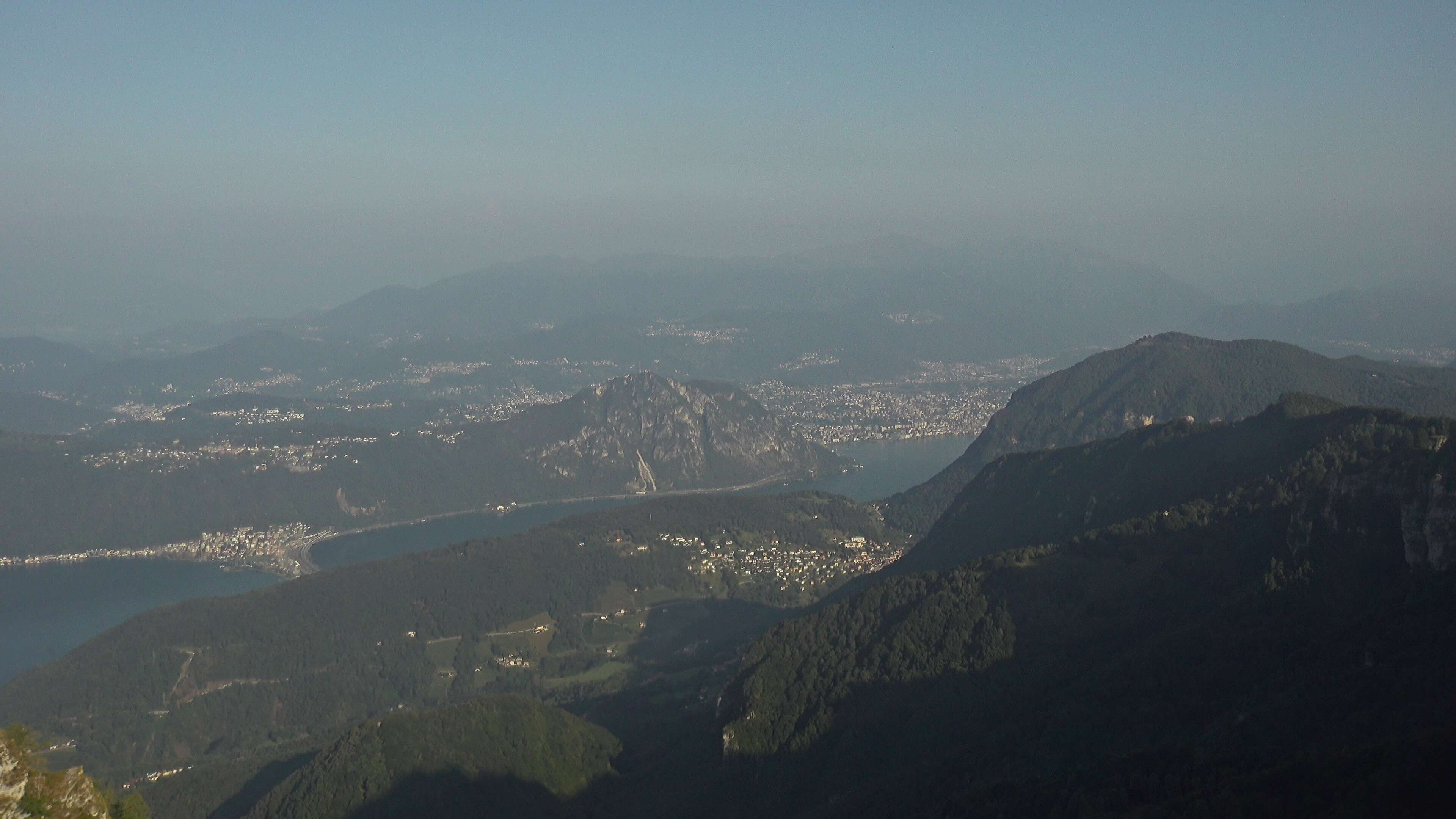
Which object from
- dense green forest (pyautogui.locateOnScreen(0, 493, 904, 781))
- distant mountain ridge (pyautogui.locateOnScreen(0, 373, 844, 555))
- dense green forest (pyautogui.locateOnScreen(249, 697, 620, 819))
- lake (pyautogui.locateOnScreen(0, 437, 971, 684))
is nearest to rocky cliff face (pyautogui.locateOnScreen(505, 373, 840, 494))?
distant mountain ridge (pyautogui.locateOnScreen(0, 373, 844, 555))

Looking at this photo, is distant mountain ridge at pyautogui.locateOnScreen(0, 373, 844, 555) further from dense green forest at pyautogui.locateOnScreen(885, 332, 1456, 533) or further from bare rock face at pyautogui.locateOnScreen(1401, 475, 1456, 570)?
bare rock face at pyautogui.locateOnScreen(1401, 475, 1456, 570)

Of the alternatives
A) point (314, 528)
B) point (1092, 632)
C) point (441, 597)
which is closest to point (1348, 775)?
point (1092, 632)

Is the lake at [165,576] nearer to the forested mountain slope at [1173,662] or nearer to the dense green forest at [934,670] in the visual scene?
the dense green forest at [934,670]

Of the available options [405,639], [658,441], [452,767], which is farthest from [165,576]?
[452,767]

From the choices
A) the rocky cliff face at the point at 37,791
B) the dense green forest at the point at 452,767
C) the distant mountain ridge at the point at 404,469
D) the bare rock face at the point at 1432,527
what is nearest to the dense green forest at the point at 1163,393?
the distant mountain ridge at the point at 404,469

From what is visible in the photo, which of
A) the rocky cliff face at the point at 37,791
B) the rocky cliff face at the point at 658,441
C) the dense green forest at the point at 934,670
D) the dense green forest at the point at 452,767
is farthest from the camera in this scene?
the rocky cliff face at the point at 658,441

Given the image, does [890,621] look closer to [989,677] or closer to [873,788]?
[989,677]

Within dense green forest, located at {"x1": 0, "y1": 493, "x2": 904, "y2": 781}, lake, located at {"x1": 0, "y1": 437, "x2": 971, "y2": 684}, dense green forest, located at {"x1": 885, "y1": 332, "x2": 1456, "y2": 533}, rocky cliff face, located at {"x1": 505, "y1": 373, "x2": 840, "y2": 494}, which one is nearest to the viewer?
dense green forest, located at {"x1": 0, "y1": 493, "x2": 904, "y2": 781}
